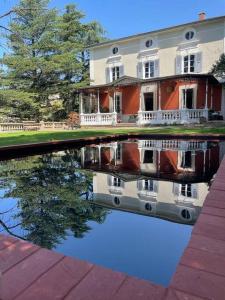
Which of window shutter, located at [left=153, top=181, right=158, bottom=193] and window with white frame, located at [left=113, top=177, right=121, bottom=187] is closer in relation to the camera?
window shutter, located at [left=153, top=181, right=158, bottom=193]

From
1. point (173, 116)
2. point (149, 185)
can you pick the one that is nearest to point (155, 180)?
point (149, 185)

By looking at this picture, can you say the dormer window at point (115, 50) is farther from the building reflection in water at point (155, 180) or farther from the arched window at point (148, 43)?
the building reflection in water at point (155, 180)

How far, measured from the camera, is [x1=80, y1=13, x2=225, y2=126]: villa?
19.3 meters

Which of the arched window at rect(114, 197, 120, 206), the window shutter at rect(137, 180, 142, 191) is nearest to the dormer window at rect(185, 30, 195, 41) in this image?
the window shutter at rect(137, 180, 142, 191)

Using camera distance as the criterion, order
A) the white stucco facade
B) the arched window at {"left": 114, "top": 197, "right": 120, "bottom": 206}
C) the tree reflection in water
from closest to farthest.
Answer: the tree reflection in water → the arched window at {"left": 114, "top": 197, "right": 120, "bottom": 206} → the white stucco facade

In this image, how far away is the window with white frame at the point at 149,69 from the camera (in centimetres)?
2258

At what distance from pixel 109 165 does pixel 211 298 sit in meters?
5.63

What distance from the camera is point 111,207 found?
4000 millimetres

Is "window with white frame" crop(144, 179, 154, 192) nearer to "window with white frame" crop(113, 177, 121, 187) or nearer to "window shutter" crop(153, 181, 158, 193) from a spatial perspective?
"window shutter" crop(153, 181, 158, 193)

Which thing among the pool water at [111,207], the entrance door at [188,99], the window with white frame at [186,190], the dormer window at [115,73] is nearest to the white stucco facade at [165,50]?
the dormer window at [115,73]

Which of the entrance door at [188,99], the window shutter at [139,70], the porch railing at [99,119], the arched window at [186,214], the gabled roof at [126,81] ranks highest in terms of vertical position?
the window shutter at [139,70]

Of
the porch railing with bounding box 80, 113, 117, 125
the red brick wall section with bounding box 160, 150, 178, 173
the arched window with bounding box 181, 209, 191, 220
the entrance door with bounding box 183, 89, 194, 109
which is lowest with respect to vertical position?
the arched window with bounding box 181, 209, 191, 220

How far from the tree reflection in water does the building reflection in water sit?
1.14 ft

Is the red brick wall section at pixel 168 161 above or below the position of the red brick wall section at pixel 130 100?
below
